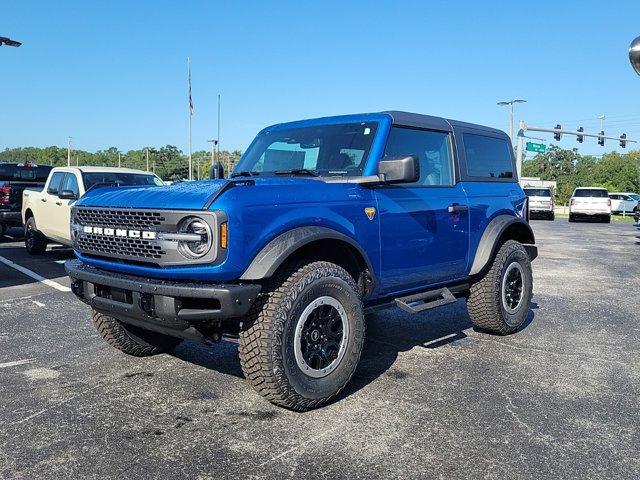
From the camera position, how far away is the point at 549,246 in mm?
15391

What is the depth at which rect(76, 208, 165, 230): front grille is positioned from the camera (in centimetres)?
359

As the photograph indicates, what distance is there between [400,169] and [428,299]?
1.42m

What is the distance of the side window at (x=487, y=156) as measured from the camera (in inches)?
219

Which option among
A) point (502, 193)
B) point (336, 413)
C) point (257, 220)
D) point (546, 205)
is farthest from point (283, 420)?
point (546, 205)

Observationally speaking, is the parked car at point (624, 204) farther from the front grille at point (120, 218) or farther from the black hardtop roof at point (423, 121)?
the front grille at point (120, 218)

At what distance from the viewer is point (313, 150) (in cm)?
486

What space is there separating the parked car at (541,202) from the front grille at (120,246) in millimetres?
29085

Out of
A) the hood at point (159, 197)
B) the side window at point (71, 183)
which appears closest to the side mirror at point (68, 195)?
the side window at point (71, 183)

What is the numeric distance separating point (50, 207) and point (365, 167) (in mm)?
8553

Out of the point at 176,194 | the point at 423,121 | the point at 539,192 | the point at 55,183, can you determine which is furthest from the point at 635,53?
the point at 539,192

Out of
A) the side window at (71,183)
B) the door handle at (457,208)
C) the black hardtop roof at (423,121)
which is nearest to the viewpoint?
the black hardtop roof at (423,121)

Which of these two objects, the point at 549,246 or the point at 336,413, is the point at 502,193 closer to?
the point at 336,413

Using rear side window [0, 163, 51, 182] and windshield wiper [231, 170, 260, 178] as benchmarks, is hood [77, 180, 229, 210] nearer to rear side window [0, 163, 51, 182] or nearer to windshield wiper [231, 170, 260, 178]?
windshield wiper [231, 170, 260, 178]

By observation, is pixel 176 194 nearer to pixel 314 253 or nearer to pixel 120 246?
pixel 120 246
